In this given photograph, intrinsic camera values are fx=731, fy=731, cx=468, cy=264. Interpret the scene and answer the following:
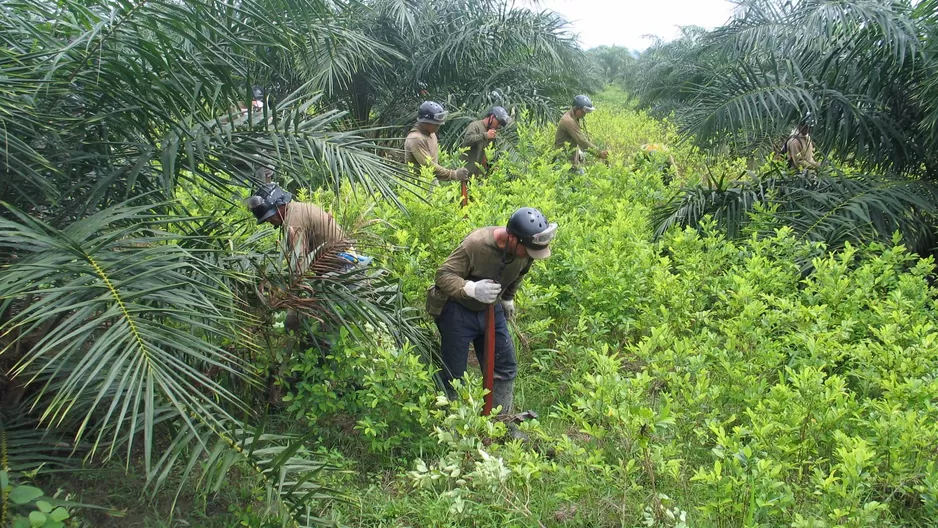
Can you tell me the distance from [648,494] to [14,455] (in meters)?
2.61

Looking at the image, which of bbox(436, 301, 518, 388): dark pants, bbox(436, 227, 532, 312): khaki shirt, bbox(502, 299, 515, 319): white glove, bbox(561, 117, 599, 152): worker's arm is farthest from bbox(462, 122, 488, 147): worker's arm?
bbox(436, 227, 532, 312): khaki shirt

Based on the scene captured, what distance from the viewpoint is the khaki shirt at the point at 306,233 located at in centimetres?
349

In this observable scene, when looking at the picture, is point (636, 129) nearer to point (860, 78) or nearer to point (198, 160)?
point (860, 78)

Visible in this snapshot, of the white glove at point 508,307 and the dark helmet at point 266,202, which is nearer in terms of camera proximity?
the dark helmet at point 266,202

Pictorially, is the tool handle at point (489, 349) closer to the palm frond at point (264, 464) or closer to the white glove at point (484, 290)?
the white glove at point (484, 290)

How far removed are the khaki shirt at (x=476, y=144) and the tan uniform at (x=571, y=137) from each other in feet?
4.05

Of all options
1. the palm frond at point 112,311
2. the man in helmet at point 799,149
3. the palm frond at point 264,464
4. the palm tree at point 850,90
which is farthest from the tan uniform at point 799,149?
the palm frond at point 112,311

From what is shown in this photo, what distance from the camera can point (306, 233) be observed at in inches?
169

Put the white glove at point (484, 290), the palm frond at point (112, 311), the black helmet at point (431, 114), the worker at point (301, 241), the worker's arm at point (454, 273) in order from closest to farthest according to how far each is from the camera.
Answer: the palm frond at point (112, 311), the worker at point (301, 241), the white glove at point (484, 290), the worker's arm at point (454, 273), the black helmet at point (431, 114)

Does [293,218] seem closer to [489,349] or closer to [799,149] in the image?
[489,349]

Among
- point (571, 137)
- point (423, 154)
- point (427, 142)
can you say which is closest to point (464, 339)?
point (423, 154)

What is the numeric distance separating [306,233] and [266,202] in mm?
288

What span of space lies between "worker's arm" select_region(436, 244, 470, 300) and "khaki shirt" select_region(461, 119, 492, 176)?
4596 mm

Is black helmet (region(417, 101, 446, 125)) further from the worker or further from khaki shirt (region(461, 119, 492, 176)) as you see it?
the worker
